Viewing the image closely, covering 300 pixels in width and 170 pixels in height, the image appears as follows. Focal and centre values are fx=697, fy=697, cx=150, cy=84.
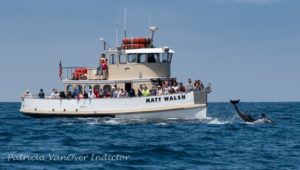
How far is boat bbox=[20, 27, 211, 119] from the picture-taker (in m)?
49.3

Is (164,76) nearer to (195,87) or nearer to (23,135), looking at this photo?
(195,87)

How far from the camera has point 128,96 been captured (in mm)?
50438

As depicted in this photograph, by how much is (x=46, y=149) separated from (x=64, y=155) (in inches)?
106

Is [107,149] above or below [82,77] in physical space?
below

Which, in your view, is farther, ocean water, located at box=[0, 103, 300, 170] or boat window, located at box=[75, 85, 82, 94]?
boat window, located at box=[75, 85, 82, 94]

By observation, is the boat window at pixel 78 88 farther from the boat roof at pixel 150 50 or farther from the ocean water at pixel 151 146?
the ocean water at pixel 151 146

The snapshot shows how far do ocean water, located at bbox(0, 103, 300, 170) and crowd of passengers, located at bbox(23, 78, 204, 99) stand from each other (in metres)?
2.74

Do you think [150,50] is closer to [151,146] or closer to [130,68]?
[130,68]

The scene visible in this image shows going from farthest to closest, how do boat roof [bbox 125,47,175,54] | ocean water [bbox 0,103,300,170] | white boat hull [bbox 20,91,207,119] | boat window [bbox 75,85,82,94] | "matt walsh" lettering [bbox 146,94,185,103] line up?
boat window [bbox 75,85,82,94] < boat roof [bbox 125,47,175,54] < white boat hull [bbox 20,91,207,119] < "matt walsh" lettering [bbox 146,94,185,103] < ocean water [bbox 0,103,300,170]

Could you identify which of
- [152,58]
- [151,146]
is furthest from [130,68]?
[151,146]

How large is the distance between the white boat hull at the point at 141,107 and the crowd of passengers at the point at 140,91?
51 centimetres

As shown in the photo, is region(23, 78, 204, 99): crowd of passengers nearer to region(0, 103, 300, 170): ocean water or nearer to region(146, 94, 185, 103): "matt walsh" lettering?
region(146, 94, 185, 103): "matt walsh" lettering

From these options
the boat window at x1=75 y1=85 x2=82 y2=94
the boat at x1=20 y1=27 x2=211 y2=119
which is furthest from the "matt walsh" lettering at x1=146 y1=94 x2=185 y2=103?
the boat window at x1=75 y1=85 x2=82 y2=94

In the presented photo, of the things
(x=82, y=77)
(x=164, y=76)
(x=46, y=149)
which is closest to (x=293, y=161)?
(x=46, y=149)
